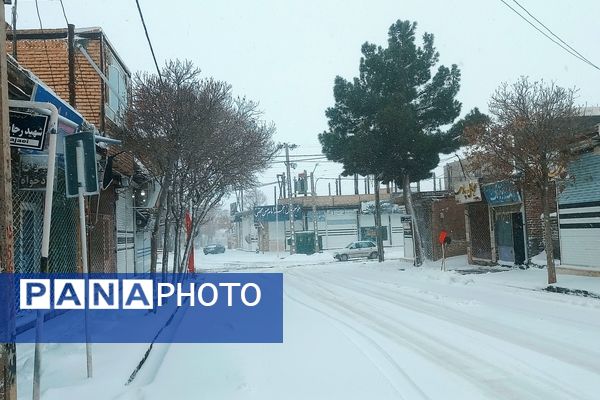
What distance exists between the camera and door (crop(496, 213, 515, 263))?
21.2 metres

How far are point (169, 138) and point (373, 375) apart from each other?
753 cm

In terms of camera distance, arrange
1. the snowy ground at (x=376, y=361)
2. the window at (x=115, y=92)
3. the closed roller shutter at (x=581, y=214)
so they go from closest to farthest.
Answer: the snowy ground at (x=376, y=361), the closed roller shutter at (x=581, y=214), the window at (x=115, y=92)

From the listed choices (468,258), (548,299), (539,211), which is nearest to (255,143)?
(548,299)

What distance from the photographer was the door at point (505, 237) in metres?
21.2

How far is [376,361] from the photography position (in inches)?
275

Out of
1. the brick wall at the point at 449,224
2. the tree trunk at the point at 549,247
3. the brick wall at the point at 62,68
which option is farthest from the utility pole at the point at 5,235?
the brick wall at the point at 449,224

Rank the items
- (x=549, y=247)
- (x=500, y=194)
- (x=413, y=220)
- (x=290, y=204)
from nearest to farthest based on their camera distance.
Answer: (x=549, y=247) < (x=500, y=194) < (x=413, y=220) < (x=290, y=204)

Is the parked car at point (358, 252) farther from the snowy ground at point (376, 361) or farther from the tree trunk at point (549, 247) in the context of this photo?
the snowy ground at point (376, 361)

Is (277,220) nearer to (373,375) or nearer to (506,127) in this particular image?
(506,127)

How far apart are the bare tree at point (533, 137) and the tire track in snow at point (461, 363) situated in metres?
5.96

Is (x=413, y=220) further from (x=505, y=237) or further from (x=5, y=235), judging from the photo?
A: (x=5, y=235)

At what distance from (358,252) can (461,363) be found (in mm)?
33463

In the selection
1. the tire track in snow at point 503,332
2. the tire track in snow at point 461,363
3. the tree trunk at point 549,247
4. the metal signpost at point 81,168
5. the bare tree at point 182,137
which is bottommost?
the tire track in snow at point 503,332

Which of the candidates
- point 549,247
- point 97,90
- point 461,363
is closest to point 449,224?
point 549,247
